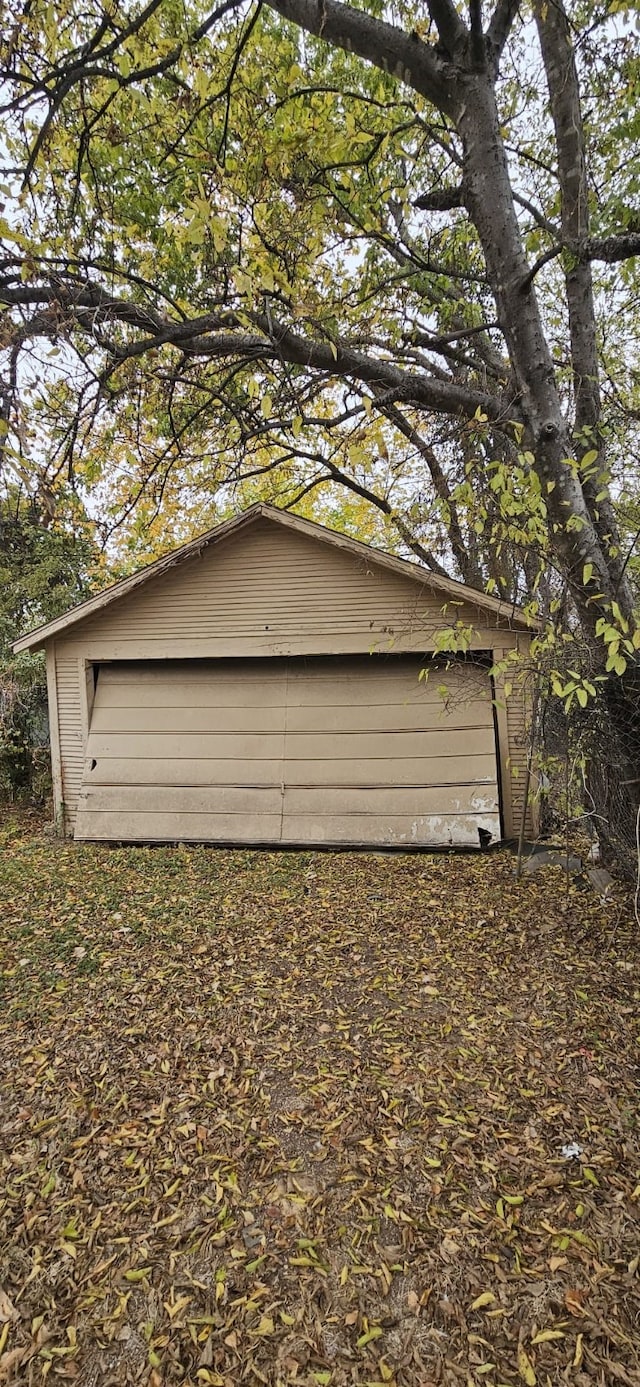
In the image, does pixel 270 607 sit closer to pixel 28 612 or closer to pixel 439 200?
pixel 439 200

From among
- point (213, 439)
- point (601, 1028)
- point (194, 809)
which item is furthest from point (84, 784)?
point (601, 1028)

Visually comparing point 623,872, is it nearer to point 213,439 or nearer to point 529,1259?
point 529,1259

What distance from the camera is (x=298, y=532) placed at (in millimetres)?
7707

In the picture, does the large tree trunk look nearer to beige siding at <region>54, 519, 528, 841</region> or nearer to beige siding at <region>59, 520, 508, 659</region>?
beige siding at <region>54, 519, 528, 841</region>

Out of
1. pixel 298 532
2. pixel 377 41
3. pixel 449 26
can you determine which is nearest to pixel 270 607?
pixel 298 532

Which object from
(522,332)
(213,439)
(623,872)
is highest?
(213,439)

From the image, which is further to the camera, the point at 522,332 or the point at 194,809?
the point at 194,809

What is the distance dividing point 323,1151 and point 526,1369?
3.51ft

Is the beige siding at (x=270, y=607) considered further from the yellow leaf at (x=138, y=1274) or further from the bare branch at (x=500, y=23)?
the yellow leaf at (x=138, y=1274)

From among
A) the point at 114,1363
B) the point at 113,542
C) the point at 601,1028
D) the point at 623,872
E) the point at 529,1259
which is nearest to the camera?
the point at 114,1363

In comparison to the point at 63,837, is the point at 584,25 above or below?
above

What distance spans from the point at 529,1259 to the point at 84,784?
24.3 ft

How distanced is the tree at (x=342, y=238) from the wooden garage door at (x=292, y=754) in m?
1.96

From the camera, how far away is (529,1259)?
214cm
